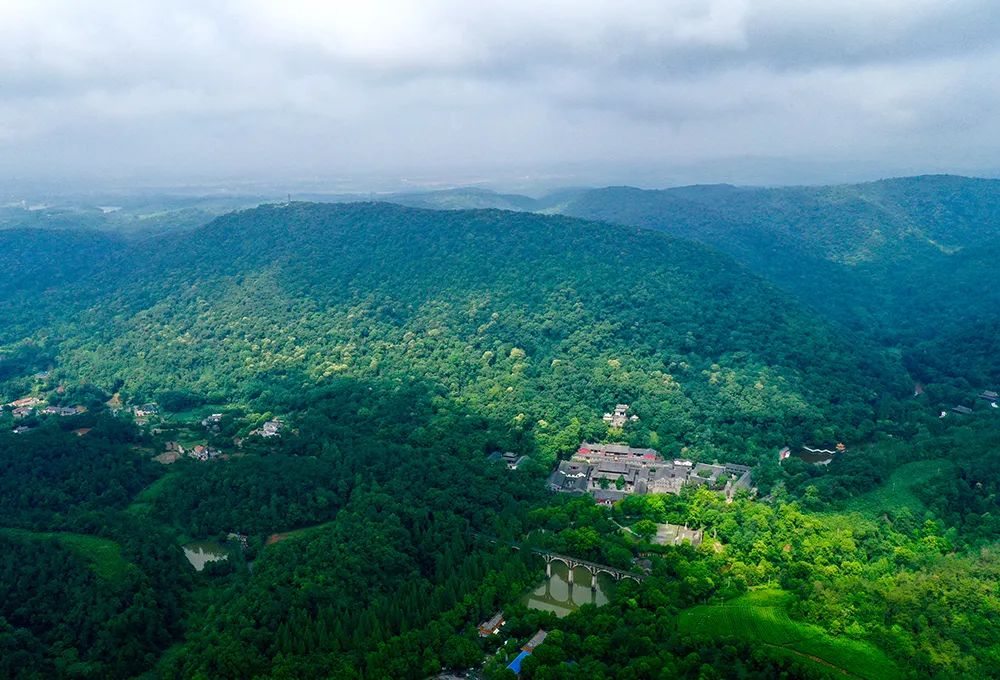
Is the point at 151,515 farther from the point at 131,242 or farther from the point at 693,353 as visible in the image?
the point at 131,242

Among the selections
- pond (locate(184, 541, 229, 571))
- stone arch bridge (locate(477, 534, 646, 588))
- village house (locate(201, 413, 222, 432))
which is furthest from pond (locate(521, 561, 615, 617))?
village house (locate(201, 413, 222, 432))

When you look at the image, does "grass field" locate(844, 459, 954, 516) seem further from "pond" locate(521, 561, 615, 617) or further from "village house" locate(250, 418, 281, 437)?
"village house" locate(250, 418, 281, 437)

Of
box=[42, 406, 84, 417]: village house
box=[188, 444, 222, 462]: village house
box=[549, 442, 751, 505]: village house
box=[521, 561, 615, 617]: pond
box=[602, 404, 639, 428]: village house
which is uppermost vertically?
box=[602, 404, 639, 428]: village house

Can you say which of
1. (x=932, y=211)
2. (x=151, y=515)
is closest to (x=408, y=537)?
(x=151, y=515)

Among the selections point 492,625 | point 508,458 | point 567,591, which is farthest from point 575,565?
point 508,458

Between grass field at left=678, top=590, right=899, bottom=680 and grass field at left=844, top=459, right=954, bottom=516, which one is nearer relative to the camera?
grass field at left=678, top=590, right=899, bottom=680
